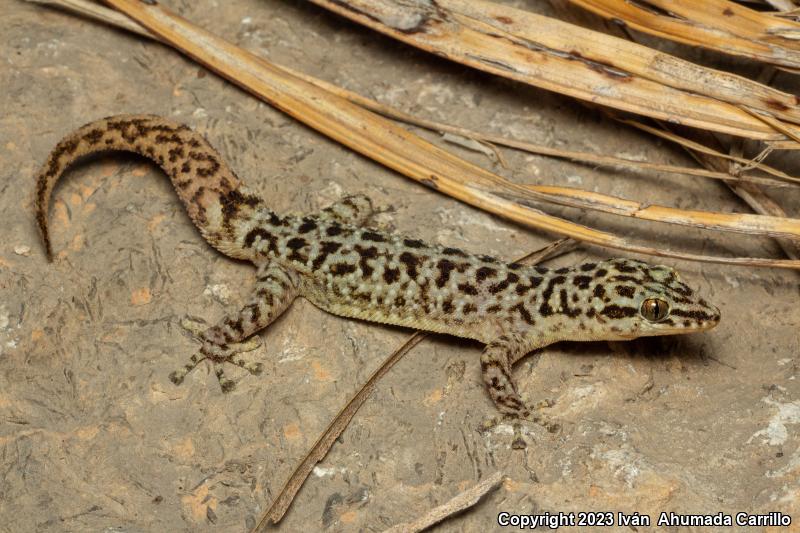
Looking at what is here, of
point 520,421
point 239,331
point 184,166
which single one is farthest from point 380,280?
point 184,166

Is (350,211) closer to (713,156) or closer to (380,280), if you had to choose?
(380,280)

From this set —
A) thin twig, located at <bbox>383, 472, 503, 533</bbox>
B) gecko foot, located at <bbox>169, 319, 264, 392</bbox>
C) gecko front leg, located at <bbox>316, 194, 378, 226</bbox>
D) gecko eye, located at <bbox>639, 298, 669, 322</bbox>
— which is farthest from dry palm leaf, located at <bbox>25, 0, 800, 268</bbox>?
thin twig, located at <bbox>383, 472, 503, 533</bbox>

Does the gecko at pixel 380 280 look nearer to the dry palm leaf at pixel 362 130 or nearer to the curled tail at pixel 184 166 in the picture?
the curled tail at pixel 184 166

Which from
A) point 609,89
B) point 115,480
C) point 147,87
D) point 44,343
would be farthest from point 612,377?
point 147,87

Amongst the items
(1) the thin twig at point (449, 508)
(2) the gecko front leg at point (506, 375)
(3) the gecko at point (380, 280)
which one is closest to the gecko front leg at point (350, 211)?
(3) the gecko at point (380, 280)

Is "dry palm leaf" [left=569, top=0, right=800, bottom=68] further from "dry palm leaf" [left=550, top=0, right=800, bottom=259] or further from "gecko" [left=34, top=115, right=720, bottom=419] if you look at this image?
"gecko" [left=34, top=115, right=720, bottom=419]

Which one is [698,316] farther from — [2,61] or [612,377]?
[2,61]

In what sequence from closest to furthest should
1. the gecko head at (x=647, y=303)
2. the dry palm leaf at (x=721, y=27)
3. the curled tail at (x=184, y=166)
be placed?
the gecko head at (x=647, y=303), the curled tail at (x=184, y=166), the dry palm leaf at (x=721, y=27)
